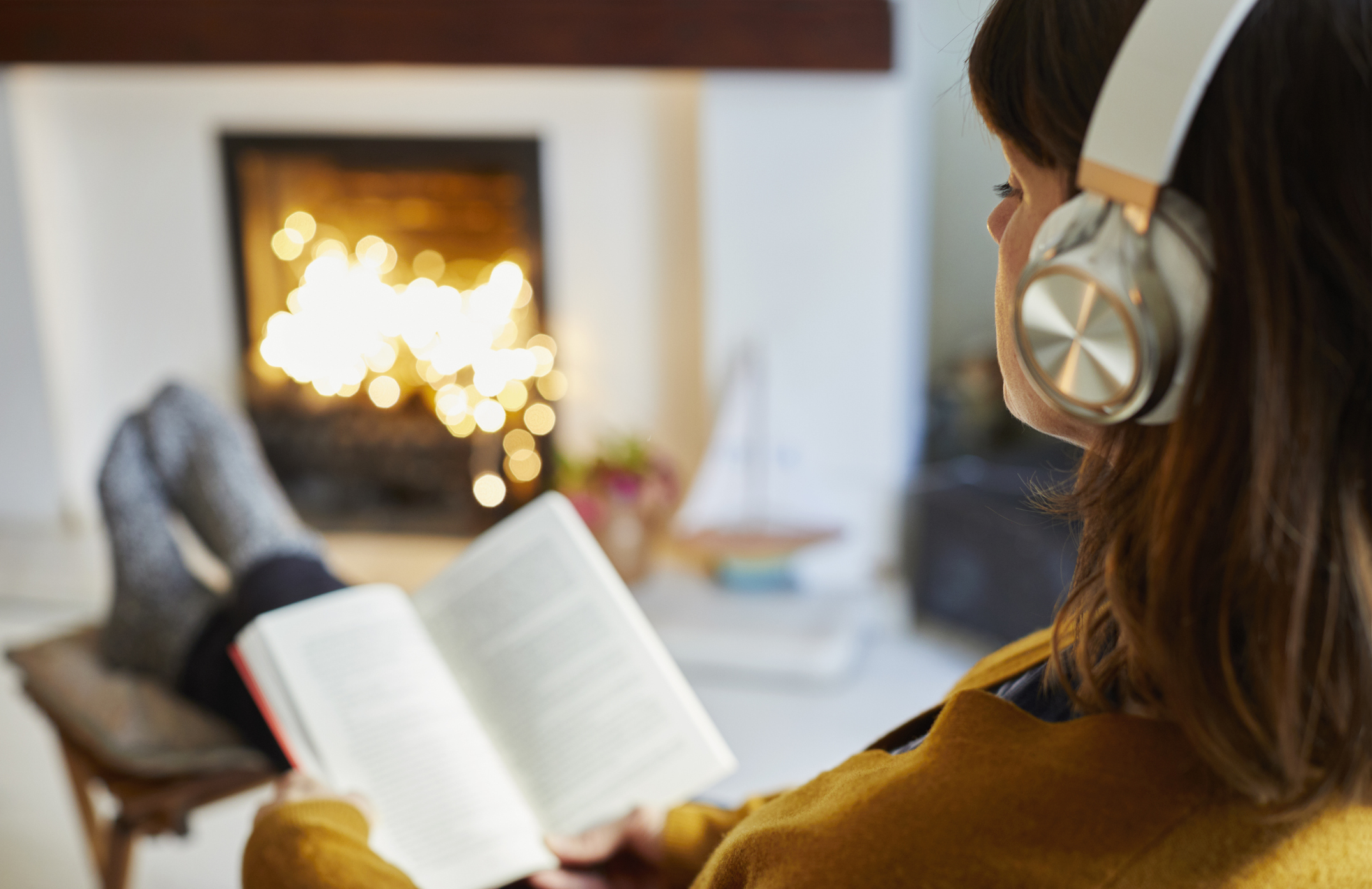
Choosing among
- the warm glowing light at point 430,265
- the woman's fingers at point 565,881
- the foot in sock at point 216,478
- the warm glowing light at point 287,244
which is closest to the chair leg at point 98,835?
the foot in sock at point 216,478

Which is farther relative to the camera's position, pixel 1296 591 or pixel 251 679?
pixel 251 679

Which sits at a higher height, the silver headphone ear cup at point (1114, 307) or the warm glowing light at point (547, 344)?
the silver headphone ear cup at point (1114, 307)

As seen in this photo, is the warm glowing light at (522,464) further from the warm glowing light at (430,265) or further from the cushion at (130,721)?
the cushion at (130,721)

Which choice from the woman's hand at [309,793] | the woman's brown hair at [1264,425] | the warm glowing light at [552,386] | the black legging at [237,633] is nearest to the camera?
the woman's brown hair at [1264,425]

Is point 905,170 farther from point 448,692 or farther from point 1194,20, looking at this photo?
point 1194,20

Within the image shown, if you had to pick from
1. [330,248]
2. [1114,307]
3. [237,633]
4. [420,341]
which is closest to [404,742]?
[237,633]

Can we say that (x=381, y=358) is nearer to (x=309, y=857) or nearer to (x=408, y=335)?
(x=408, y=335)

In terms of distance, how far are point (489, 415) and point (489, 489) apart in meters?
0.19

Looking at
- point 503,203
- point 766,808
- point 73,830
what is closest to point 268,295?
point 503,203

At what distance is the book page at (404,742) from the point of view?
31.3 inches

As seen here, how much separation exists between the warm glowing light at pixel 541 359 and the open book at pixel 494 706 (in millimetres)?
1890

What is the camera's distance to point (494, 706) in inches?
35.6

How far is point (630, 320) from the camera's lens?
109 inches

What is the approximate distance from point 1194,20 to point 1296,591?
18 cm
